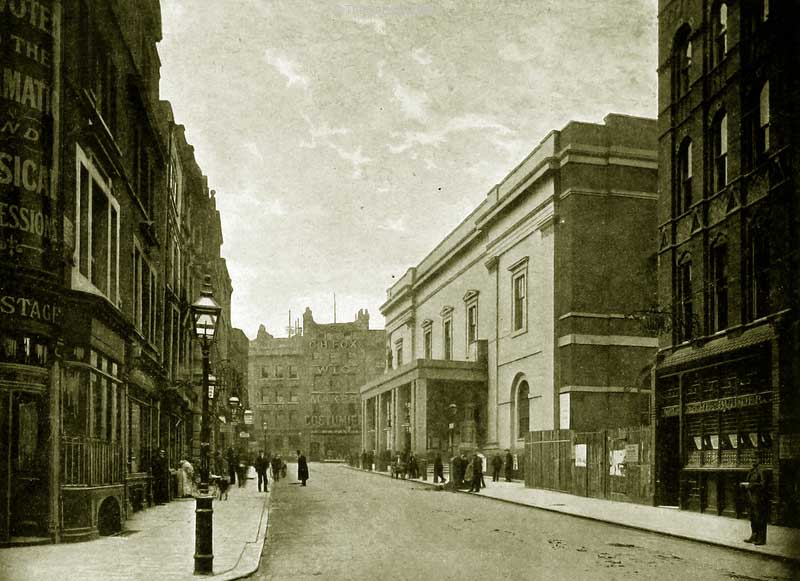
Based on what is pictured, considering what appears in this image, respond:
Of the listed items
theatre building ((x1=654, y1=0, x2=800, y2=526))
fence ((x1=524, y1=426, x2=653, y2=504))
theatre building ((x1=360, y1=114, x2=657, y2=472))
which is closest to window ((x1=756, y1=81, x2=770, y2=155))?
theatre building ((x1=654, y1=0, x2=800, y2=526))

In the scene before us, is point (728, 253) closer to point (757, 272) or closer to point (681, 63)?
point (757, 272)

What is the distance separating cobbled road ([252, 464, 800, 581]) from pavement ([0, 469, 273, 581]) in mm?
410

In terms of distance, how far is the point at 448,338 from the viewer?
60594mm

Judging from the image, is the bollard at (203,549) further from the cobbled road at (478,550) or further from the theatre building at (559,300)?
the theatre building at (559,300)

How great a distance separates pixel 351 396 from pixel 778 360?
95227 mm

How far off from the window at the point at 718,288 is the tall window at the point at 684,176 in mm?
2135

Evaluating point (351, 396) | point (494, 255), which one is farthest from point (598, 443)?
point (351, 396)

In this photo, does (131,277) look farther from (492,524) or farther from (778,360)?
(778,360)

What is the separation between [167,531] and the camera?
17719 millimetres

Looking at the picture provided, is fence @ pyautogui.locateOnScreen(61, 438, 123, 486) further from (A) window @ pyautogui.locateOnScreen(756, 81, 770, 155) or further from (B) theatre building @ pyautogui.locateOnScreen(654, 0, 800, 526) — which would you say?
(A) window @ pyautogui.locateOnScreen(756, 81, 770, 155)

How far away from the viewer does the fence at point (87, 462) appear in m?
15.2

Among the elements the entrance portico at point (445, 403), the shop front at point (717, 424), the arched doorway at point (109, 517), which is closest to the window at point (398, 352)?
the entrance portico at point (445, 403)

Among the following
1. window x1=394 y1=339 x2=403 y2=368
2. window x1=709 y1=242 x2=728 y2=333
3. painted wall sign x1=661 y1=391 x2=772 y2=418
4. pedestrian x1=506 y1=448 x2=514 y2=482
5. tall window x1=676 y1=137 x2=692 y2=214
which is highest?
tall window x1=676 y1=137 x2=692 y2=214

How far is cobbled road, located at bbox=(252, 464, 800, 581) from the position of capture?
12.5m
